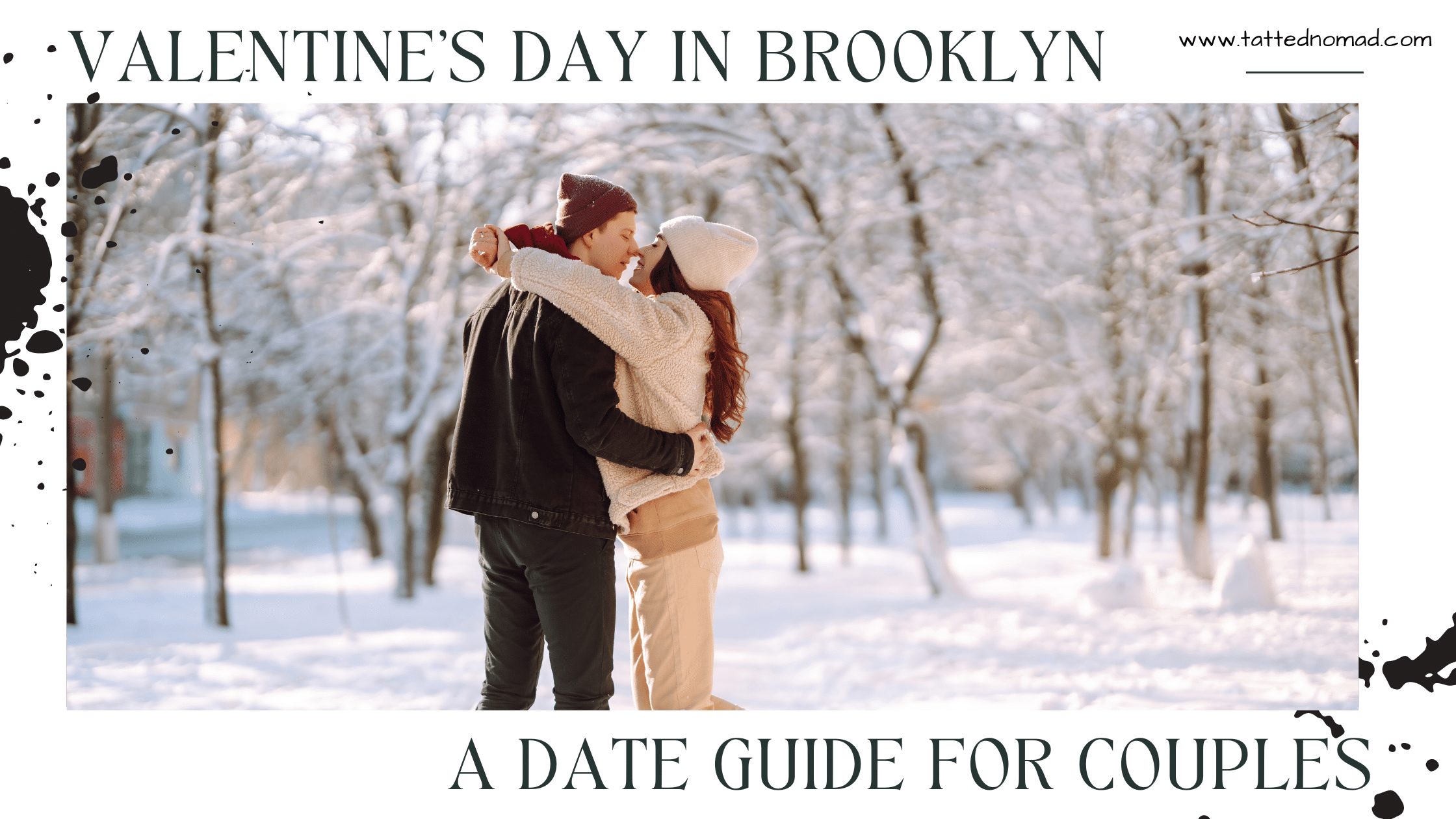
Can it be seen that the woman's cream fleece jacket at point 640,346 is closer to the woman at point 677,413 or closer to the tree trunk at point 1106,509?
the woman at point 677,413

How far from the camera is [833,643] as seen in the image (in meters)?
6.99

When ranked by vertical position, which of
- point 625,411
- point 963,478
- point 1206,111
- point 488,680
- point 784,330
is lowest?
point 963,478

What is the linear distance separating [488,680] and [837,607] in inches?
257

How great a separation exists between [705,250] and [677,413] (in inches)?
17.6

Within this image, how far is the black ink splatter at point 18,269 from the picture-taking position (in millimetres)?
3496

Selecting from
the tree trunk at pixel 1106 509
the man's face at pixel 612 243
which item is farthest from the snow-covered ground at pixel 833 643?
the man's face at pixel 612 243

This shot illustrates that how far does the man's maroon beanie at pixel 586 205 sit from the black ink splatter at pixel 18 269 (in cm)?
221

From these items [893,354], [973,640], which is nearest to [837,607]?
[973,640]

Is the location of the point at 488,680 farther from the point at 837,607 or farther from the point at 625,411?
the point at 837,607

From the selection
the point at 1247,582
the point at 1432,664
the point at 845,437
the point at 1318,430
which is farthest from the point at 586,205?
the point at 1318,430

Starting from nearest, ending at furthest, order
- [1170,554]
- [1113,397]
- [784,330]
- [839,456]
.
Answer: [1113,397]
[784,330]
[1170,554]
[839,456]

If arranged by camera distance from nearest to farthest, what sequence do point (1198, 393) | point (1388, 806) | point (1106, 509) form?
point (1388, 806), point (1198, 393), point (1106, 509)

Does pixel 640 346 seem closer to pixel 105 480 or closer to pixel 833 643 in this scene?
pixel 833 643

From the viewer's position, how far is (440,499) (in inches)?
406
